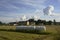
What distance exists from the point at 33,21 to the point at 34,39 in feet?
332

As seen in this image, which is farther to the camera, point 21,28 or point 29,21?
point 29,21

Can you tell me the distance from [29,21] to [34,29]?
304 ft

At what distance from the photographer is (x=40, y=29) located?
4372cm

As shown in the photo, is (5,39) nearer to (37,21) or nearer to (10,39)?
(10,39)

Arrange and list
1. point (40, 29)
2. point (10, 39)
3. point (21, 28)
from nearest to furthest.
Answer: point (10, 39), point (40, 29), point (21, 28)

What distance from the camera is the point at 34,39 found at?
27.5 metres

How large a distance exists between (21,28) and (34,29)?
5470 millimetres

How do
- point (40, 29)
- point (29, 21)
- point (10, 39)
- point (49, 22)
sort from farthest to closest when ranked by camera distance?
point (29, 21), point (49, 22), point (40, 29), point (10, 39)

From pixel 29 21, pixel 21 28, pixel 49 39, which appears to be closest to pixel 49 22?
pixel 29 21

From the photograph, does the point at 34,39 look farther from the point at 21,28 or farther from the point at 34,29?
the point at 21,28

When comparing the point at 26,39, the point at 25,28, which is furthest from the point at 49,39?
the point at 25,28

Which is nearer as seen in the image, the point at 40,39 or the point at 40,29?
the point at 40,39

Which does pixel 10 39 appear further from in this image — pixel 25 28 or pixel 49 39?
pixel 25 28

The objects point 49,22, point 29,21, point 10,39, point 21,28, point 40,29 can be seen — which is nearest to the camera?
point 10,39
